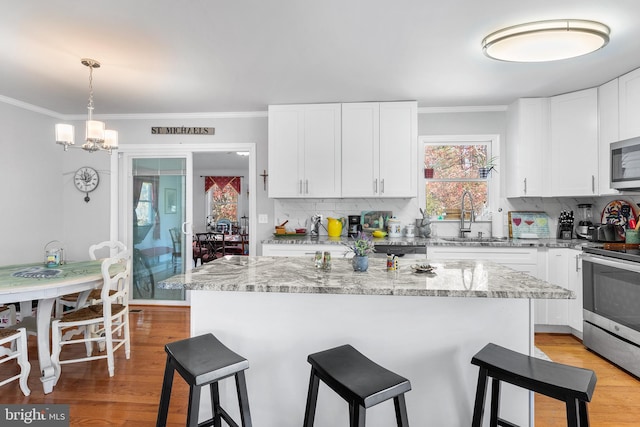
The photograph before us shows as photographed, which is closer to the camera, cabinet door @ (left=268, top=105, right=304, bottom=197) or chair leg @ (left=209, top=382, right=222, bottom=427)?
chair leg @ (left=209, top=382, right=222, bottom=427)

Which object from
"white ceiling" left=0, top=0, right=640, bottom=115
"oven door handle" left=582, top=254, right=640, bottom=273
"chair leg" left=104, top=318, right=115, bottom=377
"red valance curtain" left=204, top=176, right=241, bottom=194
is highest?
"white ceiling" left=0, top=0, right=640, bottom=115

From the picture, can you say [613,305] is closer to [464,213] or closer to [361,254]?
[464,213]

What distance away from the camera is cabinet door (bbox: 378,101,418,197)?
381 cm

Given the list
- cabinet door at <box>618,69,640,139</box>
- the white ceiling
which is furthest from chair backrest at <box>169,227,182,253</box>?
cabinet door at <box>618,69,640,139</box>

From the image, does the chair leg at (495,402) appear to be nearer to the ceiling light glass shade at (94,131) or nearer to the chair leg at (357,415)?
the chair leg at (357,415)

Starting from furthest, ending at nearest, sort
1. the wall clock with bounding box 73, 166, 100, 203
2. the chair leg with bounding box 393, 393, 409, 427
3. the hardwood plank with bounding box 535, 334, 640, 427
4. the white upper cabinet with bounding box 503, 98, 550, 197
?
the wall clock with bounding box 73, 166, 100, 203, the white upper cabinet with bounding box 503, 98, 550, 197, the hardwood plank with bounding box 535, 334, 640, 427, the chair leg with bounding box 393, 393, 409, 427

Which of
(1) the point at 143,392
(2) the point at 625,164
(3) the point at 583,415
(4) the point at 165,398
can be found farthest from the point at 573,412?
(2) the point at 625,164

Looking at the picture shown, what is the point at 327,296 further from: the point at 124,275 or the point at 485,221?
the point at 485,221

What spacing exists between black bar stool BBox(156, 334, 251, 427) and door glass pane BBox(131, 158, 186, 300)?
3.10 metres

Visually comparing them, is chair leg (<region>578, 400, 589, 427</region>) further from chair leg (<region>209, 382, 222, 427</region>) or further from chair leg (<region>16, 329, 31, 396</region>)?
chair leg (<region>16, 329, 31, 396</region>)

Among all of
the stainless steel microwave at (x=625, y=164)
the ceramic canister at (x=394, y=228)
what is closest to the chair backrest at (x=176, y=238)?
the ceramic canister at (x=394, y=228)

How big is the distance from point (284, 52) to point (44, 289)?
235 centimetres

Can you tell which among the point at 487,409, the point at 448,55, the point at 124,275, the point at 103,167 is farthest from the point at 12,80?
the point at 487,409

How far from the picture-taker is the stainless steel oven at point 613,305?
262 centimetres
